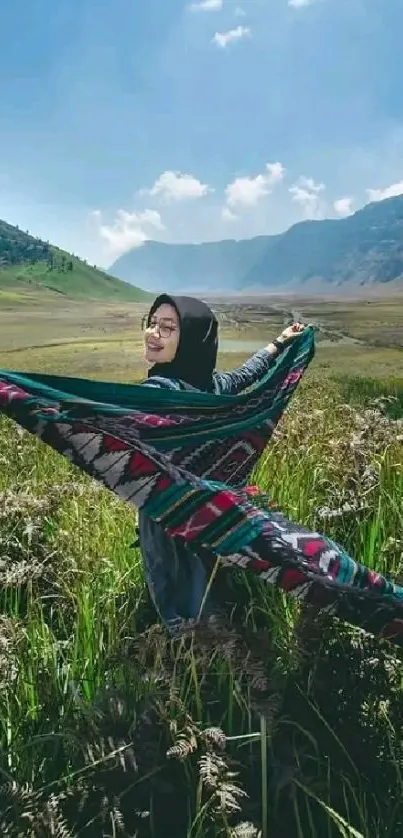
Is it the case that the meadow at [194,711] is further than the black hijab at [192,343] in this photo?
No

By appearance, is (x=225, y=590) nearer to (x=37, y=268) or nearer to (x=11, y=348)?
(x=11, y=348)

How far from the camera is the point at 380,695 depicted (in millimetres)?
2049

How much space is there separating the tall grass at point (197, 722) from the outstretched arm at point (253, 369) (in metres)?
0.72

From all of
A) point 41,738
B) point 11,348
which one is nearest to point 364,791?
point 41,738

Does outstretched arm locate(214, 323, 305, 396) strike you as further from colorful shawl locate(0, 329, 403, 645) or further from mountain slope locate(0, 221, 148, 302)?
mountain slope locate(0, 221, 148, 302)

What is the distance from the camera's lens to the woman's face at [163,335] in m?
2.53

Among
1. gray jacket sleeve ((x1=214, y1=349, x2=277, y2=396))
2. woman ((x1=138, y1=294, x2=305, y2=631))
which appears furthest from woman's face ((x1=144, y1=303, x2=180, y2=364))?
gray jacket sleeve ((x1=214, y1=349, x2=277, y2=396))

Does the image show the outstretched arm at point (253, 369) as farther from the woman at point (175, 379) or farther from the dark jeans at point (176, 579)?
the dark jeans at point (176, 579)

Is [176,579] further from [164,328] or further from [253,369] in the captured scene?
[253,369]

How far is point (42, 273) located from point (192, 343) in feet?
438

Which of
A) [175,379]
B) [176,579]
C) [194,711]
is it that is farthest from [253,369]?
[194,711]

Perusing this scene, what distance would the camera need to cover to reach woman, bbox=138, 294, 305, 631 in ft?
8.29

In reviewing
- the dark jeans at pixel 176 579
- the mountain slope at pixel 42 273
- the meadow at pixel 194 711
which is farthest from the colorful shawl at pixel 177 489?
the mountain slope at pixel 42 273

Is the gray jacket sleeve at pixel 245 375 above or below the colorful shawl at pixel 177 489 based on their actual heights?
above
